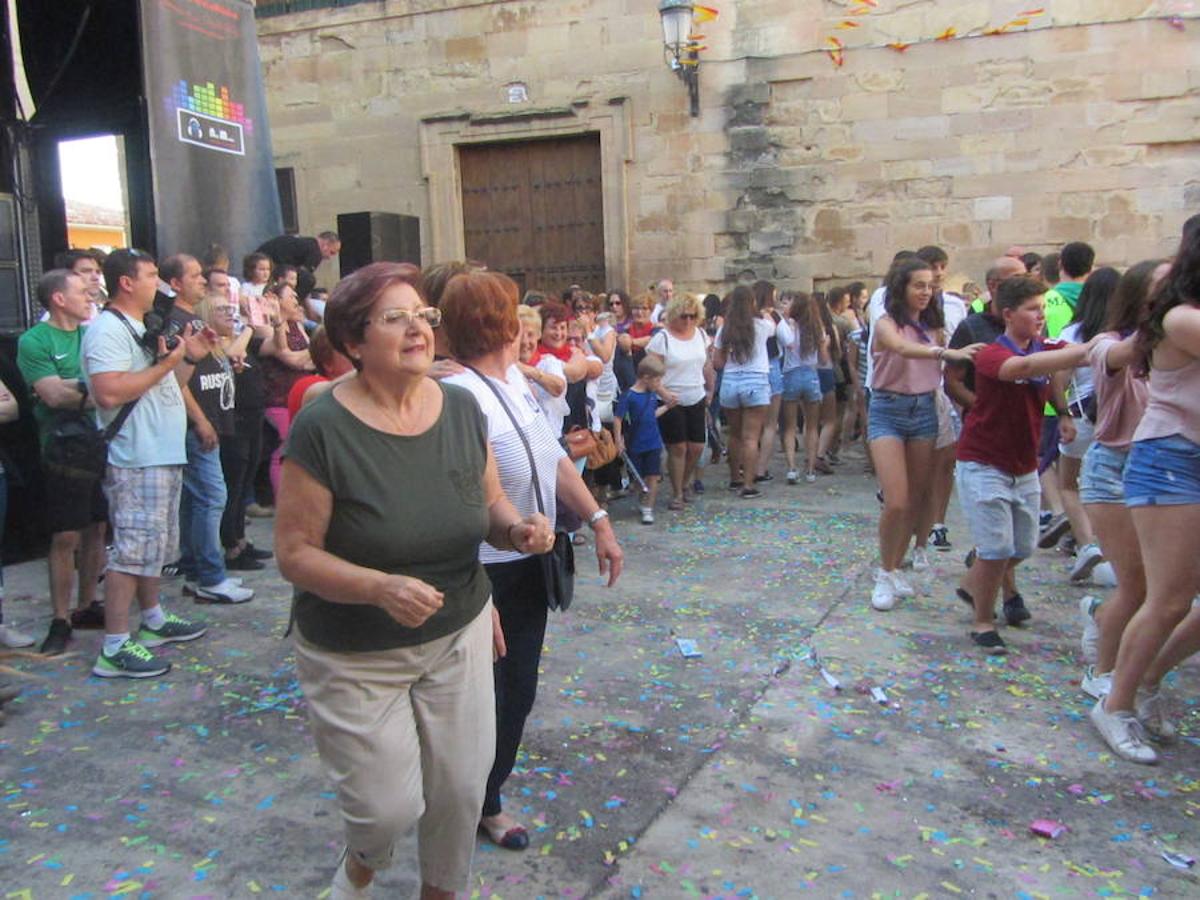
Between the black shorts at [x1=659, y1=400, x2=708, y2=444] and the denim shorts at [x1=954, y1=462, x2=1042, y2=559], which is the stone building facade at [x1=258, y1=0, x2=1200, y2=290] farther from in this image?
the denim shorts at [x1=954, y1=462, x2=1042, y2=559]

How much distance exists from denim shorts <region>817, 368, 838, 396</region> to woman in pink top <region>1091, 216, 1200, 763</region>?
5955mm

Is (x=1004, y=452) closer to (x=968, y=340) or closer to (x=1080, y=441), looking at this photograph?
(x=968, y=340)

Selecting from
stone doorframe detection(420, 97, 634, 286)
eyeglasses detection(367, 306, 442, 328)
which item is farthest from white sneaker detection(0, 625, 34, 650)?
stone doorframe detection(420, 97, 634, 286)

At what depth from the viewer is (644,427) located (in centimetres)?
780

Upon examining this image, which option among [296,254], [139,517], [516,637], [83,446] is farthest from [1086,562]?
[296,254]

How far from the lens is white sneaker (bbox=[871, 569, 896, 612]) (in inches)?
206

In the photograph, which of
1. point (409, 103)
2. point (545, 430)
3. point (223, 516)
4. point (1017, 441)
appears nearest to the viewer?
point (545, 430)

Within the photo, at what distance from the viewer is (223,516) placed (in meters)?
6.19

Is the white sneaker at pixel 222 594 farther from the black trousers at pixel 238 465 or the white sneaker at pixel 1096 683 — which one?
the white sneaker at pixel 1096 683

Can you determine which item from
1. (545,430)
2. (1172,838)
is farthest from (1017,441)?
(545,430)

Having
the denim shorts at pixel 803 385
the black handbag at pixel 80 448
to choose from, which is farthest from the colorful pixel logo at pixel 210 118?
the denim shorts at pixel 803 385

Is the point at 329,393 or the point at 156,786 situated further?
the point at 156,786

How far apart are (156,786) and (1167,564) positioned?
3358 millimetres

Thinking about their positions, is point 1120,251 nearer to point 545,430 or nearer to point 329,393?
point 545,430
